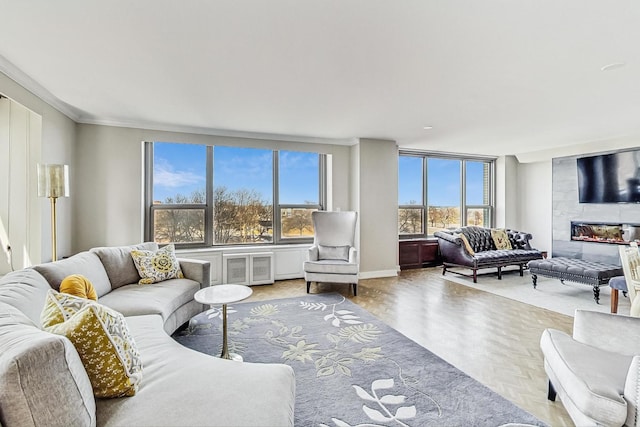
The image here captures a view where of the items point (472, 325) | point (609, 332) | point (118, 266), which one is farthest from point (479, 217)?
point (118, 266)

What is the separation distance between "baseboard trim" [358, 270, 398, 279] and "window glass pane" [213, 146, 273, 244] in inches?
69.9

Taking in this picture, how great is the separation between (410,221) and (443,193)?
1.10 meters

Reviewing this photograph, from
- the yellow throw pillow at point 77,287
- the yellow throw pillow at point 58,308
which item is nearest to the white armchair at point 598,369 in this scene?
the yellow throw pillow at point 58,308

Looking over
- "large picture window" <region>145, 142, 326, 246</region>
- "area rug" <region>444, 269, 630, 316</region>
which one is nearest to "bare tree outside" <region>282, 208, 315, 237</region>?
"large picture window" <region>145, 142, 326, 246</region>

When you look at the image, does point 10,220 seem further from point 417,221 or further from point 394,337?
point 417,221

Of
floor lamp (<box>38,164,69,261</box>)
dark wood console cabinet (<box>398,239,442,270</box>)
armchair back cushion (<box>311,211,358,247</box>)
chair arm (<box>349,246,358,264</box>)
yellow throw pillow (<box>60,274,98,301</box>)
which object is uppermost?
floor lamp (<box>38,164,69,261</box>)

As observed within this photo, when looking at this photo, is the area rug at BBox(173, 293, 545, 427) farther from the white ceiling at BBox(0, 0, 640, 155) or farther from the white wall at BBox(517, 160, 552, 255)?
the white wall at BBox(517, 160, 552, 255)

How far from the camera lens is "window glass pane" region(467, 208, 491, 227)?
7348 millimetres

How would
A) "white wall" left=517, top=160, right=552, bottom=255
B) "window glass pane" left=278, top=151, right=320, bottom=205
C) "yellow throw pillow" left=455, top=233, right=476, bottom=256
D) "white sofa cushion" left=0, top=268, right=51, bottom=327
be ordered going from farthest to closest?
"white wall" left=517, top=160, right=552, bottom=255 < "window glass pane" left=278, top=151, right=320, bottom=205 < "yellow throw pillow" left=455, top=233, right=476, bottom=256 < "white sofa cushion" left=0, top=268, right=51, bottom=327

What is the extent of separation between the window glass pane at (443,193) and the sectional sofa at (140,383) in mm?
6109

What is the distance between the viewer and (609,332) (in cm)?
190

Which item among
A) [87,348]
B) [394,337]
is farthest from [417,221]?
[87,348]

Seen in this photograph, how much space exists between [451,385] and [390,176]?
4.05m

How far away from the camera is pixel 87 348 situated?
1.23 meters
